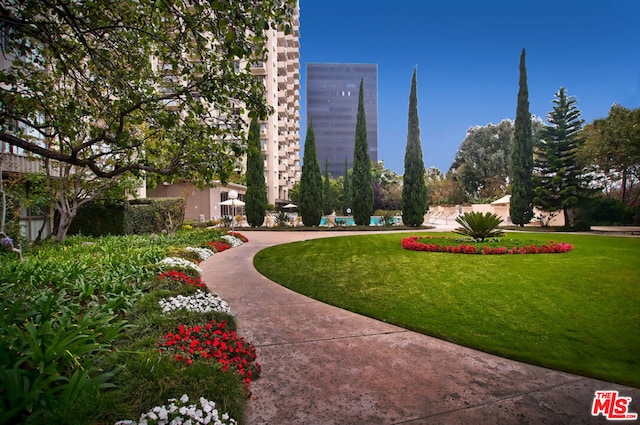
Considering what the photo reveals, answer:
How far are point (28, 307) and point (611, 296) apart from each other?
810cm

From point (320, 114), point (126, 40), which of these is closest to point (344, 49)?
point (320, 114)

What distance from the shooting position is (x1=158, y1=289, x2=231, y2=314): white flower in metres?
4.00

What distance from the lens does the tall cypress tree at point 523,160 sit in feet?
74.7

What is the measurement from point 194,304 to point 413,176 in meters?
22.1

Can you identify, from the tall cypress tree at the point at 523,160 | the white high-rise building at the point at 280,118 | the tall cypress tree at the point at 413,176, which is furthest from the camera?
the white high-rise building at the point at 280,118

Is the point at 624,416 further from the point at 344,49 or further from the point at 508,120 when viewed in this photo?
the point at 344,49

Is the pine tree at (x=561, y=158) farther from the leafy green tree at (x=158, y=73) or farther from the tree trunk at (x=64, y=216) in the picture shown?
the tree trunk at (x=64, y=216)

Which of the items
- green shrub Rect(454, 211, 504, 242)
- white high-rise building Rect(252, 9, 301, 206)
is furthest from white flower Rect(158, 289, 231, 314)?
white high-rise building Rect(252, 9, 301, 206)

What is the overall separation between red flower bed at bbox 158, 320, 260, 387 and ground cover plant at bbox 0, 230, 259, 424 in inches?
0.5

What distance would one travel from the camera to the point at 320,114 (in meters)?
114

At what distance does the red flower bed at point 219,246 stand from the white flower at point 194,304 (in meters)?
7.55

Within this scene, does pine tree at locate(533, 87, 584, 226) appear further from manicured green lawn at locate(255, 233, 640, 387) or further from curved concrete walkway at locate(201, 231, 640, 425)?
curved concrete walkway at locate(201, 231, 640, 425)

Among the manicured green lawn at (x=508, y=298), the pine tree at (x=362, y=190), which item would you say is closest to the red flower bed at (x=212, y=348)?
the manicured green lawn at (x=508, y=298)

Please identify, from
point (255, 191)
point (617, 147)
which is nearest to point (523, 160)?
point (617, 147)
